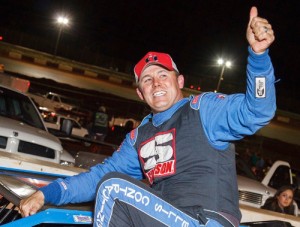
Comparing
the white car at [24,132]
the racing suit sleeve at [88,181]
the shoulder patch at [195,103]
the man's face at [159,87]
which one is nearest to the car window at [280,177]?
the white car at [24,132]

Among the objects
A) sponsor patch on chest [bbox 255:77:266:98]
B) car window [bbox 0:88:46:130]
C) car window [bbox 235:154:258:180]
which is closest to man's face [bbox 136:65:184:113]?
sponsor patch on chest [bbox 255:77:266:98]

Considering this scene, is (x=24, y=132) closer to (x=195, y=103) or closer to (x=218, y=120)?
(x=195, y=103)

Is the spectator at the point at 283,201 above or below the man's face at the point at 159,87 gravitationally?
below

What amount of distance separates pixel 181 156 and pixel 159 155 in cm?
21

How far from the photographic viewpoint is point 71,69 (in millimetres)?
51375

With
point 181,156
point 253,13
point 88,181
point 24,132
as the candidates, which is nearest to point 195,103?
point 181,156

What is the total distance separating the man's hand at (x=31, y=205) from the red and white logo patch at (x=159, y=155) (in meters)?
0.80

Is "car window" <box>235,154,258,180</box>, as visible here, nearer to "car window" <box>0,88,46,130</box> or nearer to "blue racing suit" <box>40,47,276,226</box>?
"car window" <box>0,88,46,130</box>

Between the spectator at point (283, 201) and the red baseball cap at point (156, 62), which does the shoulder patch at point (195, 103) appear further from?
the spectator at point (283, 201)

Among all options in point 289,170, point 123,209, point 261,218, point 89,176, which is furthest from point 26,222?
point 289,170

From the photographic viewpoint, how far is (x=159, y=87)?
3268 mm

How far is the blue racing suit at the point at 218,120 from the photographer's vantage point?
2482 millimetres

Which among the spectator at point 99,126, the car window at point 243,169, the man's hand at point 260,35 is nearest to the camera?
the man's hand at point 260,35

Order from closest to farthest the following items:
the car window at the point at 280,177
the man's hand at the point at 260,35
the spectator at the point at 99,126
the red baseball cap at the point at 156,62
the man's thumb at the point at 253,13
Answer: the man's hand at the point at 260,35
the man's thumb at the point at 253,13
the red baseball cap at the point at 156,62
the car window at the point at 280,177
the spectator at the point at 99,126
